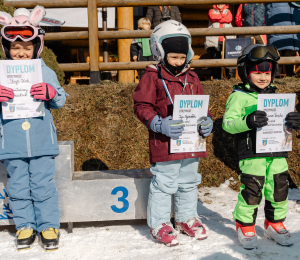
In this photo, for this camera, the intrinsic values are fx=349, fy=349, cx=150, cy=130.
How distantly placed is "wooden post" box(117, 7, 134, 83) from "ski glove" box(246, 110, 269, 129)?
454 cm

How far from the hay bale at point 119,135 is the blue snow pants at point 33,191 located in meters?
1.64

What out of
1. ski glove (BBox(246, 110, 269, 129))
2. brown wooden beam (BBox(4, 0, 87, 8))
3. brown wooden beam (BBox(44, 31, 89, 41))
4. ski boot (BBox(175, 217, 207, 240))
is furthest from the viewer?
brown wooden beam (BBox(44, 31, 89, 41))

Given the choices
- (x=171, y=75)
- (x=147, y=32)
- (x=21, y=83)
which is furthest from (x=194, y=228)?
(x=147, y=32)

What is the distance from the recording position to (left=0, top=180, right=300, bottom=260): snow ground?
2.80m

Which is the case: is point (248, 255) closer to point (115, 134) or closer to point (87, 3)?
point (115, 134)

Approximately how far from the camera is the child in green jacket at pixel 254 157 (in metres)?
2.86

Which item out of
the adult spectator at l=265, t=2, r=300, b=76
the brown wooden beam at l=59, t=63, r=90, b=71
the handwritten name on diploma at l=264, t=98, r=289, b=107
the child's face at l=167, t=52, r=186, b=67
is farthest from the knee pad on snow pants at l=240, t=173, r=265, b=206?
the adult spectator at l=265, t=2, r=300, b=76

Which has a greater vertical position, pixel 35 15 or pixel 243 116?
pixel 35 15

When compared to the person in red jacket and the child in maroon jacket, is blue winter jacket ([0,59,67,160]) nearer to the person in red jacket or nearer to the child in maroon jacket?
the child in maroon jacket

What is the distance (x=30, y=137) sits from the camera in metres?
2.85

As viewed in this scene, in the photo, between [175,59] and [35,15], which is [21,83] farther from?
[175,59]

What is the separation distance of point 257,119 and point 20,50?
1.98m

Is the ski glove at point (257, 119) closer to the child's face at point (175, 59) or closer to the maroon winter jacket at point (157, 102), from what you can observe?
the maroon winter jacket at point (157, 102)

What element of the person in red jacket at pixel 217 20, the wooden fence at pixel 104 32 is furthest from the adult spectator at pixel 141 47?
the person in red jacket at pixel 217 20
